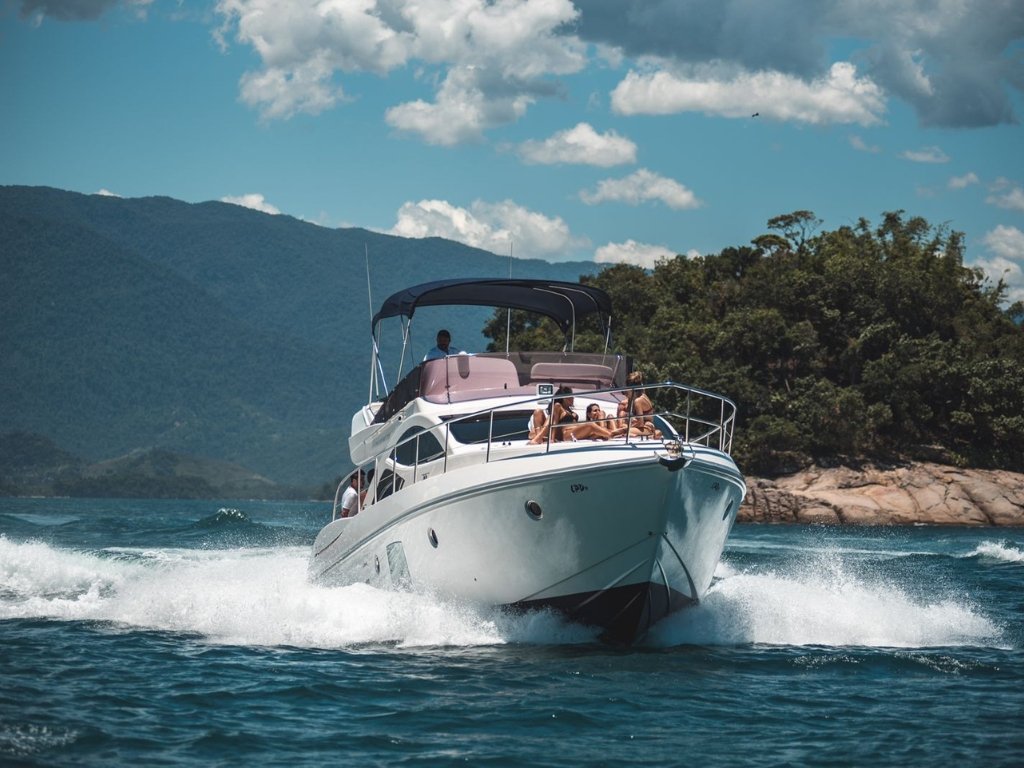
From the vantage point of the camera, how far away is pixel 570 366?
1652cm

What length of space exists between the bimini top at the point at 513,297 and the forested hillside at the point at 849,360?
36417mm

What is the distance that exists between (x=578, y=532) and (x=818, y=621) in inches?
149

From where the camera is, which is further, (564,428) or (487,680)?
(564,428)

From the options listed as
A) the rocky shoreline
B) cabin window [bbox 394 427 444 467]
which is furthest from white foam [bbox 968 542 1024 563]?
the rocky shoreline

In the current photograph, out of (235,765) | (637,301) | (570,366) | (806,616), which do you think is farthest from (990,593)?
(637,301)

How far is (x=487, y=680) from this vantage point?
37.9 ft

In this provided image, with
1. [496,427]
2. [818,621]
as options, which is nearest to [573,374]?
[496,427]

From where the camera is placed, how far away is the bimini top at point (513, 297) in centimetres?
1708

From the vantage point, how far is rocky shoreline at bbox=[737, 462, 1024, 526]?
51562 mm

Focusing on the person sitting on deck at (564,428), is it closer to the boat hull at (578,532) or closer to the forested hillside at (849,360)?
the boat hull at (578,532)

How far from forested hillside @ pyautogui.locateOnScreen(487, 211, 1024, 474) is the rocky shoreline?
1091mm

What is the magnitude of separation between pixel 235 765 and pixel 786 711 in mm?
4590

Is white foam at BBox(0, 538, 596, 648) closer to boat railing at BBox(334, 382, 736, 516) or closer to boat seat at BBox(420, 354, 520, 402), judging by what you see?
boat railing at BBox(334, 382, 736, 516)

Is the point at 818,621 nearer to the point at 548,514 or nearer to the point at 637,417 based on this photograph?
the point at 637,417
